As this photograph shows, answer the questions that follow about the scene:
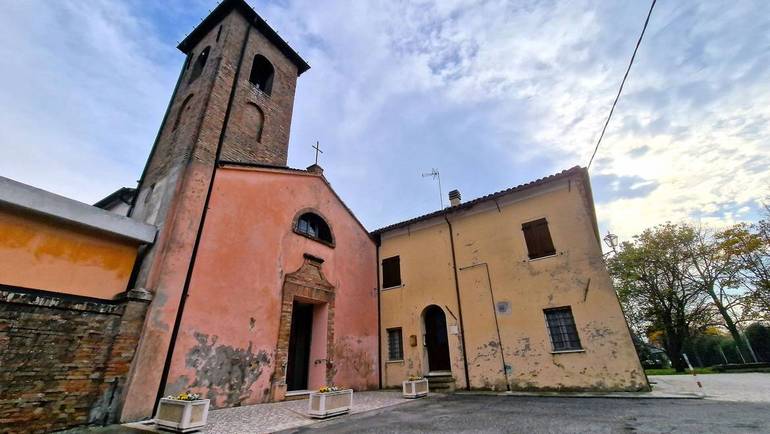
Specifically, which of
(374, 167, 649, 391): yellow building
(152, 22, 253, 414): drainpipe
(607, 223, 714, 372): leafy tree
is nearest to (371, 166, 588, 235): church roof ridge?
(374, 167, 649, 391): yellow building

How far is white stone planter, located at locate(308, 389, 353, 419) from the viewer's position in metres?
6.18

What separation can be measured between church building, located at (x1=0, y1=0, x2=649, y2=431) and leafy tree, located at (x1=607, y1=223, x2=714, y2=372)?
13840 mm

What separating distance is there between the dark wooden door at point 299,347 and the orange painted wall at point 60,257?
4922 millimetres

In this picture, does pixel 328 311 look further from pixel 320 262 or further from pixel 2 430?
pixel 2 430

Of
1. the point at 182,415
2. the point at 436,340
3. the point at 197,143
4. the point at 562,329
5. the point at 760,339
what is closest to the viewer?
the point at 182,415

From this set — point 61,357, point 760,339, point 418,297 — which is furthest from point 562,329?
point 760,339

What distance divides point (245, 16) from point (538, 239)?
15031mm

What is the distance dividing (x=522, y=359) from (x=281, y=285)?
7.74m

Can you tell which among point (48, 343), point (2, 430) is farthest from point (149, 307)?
point (2, 430)

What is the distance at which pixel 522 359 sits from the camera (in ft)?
31.4

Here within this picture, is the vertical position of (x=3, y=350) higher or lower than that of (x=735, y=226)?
lower

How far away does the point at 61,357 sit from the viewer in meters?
5.31

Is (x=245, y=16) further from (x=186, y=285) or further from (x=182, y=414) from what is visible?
(x=182, y=414)

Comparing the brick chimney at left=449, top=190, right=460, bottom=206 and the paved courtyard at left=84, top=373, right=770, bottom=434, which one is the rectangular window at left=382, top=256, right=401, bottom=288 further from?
the paved courtyard at left=84, top=373, right=770, bottom=434
